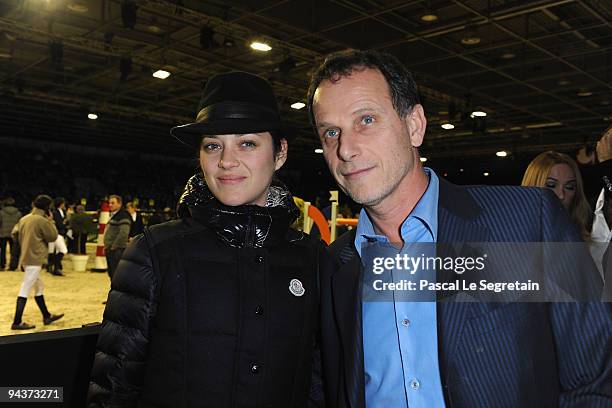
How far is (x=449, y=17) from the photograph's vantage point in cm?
883

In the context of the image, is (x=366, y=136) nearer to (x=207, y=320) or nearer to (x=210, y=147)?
(x=210, y=147)

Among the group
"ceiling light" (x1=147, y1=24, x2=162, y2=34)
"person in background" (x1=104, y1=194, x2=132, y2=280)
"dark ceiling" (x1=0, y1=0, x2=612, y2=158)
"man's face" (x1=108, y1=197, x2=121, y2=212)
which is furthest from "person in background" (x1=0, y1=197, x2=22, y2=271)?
"ceiling light" (x1=147, y1=24, x2=162, y2=34)

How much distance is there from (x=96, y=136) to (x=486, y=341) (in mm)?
24589

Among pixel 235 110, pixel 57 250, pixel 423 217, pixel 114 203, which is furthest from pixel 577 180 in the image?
pixel 57 250

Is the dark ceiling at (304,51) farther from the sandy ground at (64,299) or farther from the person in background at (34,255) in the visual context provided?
the sandy ground at (64,299)

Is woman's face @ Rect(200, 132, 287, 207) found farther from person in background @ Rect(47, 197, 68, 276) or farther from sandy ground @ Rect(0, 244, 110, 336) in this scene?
person in background @ Rect(47, 197, 68, 276)

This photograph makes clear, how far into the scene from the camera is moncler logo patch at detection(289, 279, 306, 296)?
163 cm

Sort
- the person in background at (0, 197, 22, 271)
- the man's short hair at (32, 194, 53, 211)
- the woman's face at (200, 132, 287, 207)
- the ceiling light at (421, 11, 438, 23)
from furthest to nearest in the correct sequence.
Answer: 1. the person in background at (0, 197, 22, 271)
2. the ceiling light at (421, 11, 438, 23)
3. the man's short hair at (32, 194, 53, 211)
4. the woman's face at (200, 132, 287, 207)

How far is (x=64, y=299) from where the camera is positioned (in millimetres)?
8203

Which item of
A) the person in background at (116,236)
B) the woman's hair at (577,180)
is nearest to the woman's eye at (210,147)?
the woman's hair at (577,180)

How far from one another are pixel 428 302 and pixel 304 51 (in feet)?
29.8

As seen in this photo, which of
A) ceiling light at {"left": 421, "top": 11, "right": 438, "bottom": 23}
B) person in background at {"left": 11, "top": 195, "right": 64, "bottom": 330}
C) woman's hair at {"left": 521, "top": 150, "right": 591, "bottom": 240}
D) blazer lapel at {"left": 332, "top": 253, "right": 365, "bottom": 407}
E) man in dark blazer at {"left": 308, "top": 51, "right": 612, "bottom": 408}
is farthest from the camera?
ceiling light at {"left": 421, "top": 11, "right": 438, "bottom": 23}

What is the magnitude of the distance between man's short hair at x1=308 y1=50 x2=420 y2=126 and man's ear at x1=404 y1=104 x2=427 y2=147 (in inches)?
0.6

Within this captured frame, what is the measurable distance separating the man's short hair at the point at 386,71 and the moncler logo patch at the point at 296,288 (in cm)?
61
